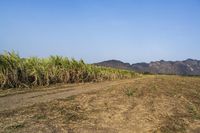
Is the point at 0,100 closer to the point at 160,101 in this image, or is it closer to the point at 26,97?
the point at 26,97

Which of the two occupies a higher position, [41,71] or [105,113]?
[41,71]

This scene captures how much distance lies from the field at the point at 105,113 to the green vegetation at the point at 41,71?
2.38 meters

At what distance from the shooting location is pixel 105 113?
8430 millimetres

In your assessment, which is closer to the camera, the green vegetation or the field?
the field

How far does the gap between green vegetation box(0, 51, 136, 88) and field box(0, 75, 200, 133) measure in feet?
7.82

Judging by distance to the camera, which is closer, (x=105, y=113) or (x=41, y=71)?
(x=105, y=113)

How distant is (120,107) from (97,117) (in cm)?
132

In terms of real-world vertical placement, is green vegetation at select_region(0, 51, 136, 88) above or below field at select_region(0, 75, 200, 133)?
above

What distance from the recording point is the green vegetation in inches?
544

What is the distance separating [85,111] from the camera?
8531 mm

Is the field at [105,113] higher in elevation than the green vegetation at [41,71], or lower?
lower

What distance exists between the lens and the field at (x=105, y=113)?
7211 mm

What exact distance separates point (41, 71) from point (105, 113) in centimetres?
712

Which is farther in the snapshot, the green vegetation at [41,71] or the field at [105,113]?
the green vegetation at [41,71]
